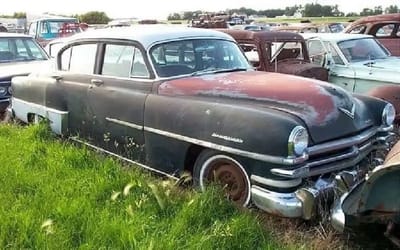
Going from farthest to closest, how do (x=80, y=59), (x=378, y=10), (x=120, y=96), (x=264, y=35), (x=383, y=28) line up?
1. (x=378, y=10)
2. (x=383, y=28)
3. (x=264, y=35)
4. (x=80, y=59)
5. (x=120, y=96)

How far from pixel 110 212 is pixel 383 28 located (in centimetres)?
952

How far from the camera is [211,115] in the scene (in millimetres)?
4320

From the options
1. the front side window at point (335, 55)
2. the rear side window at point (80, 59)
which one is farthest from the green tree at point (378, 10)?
the rear side window at point (80, 59)

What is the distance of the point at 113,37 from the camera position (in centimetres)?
567

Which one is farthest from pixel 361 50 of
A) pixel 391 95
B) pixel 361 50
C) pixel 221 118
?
pixel 221 118

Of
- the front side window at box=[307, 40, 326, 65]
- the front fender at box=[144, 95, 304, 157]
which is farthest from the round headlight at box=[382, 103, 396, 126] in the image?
the front side window at box=[307, 40, 326, 65]

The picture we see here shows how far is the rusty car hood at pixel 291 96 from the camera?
421cm

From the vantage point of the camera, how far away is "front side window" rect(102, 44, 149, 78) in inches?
209

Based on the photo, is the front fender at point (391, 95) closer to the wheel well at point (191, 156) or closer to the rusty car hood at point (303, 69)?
the rusty car hood at point (303, 69)

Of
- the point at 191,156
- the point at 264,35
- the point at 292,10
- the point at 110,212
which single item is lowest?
the point at 110,212

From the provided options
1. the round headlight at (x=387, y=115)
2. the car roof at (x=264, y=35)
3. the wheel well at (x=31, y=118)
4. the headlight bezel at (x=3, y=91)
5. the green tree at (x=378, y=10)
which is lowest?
the wheel well at (x=31, y=118)

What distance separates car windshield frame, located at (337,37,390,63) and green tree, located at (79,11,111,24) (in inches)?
1789

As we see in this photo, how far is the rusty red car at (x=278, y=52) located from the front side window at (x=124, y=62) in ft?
9.90

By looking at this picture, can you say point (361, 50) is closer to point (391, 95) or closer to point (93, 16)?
point (391, 95)
